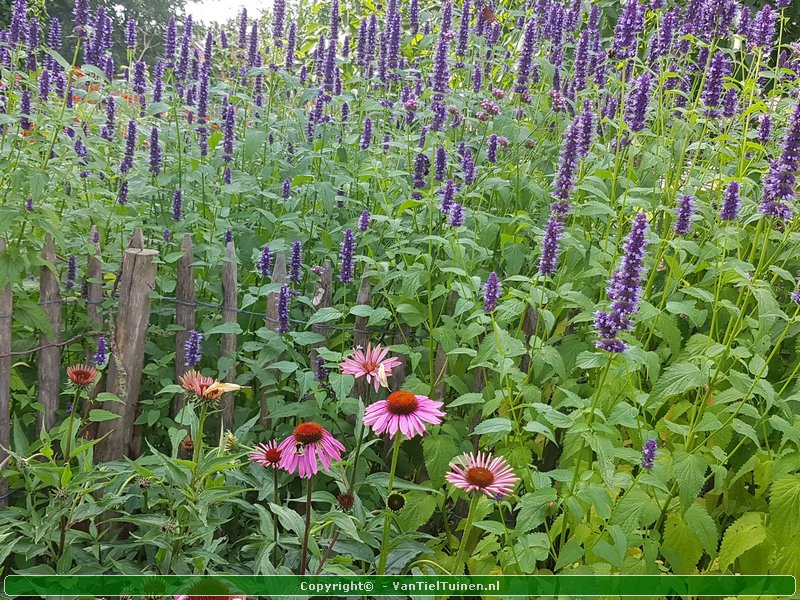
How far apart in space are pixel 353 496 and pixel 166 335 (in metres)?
1.26

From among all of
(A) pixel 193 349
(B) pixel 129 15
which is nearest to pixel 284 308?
(A) pixel 193 349

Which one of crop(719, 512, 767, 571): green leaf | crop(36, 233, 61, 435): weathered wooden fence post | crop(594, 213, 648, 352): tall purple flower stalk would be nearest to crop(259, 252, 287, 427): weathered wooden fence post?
crop(36, 233, 61, 435): weathered wooden fence post

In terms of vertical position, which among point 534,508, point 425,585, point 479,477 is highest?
point 479,477

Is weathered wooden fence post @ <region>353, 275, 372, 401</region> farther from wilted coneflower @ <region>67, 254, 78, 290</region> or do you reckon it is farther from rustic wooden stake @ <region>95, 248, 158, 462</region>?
wilted coneflower @ <region>67, 254, 78, 290</region>

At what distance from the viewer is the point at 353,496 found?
229 cm

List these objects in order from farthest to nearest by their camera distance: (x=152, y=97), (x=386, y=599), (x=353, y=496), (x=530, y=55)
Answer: (x=152, y=97), (x=530, y=55), (x=353, y=496), (x=386, y=599)

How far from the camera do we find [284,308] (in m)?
2.73

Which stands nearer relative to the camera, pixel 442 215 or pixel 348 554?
pixel 348 554

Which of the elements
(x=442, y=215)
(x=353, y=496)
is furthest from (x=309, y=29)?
(x=353, y=496)

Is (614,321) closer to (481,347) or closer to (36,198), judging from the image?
(481,347)

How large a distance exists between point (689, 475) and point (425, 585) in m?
0.84

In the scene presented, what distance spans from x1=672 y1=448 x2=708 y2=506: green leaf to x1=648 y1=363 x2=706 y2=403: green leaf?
0.19 m

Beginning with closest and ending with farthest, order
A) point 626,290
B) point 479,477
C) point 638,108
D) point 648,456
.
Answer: point 479,477 < point 626,290 < point 648,456 < point 638,108

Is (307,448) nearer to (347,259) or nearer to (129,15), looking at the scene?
(347,259)
